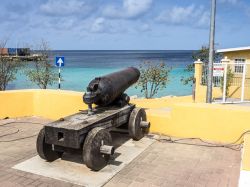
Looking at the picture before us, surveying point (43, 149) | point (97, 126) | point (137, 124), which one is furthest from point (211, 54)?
point (43, 149)

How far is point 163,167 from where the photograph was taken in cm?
627

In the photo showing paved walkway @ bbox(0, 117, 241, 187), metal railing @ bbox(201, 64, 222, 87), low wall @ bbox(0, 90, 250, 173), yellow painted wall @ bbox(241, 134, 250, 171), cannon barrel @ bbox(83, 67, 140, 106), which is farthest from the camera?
metal railing @ bbox(201, 64, 222, 87)

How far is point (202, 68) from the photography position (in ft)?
50.4

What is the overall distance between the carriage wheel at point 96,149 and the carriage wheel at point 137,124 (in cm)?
160

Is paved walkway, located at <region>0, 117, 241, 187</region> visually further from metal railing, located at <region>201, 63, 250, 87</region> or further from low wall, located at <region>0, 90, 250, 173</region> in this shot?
metal railing, located at <region>201, 63, 250, 87</region>

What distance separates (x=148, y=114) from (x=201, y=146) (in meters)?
1.76

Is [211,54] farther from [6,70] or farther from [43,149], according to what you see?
[6,70]

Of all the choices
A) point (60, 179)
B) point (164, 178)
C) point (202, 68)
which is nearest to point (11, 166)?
point (60, 179)

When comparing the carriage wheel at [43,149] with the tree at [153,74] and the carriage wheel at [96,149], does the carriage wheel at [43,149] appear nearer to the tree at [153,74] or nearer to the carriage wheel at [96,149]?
the carriage wheel at [96,149]

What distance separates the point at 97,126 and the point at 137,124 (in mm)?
1708

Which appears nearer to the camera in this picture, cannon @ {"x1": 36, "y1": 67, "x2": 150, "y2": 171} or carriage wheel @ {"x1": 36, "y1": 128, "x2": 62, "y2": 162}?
cannon @ {"x1": 36, "y1": 67, "x2": 150, "y2": 171}

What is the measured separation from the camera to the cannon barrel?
22.6ft

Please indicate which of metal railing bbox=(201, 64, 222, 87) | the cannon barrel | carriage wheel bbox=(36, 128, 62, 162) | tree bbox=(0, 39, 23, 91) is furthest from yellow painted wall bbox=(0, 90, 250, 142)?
tree bbox=(0, 39, 23, 91)

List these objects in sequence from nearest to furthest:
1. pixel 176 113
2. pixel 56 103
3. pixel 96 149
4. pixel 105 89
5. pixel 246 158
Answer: pixel 246 158 → pixel 96 149 → pixel 105 89 → pixel 176 113 → pixel 56 103
